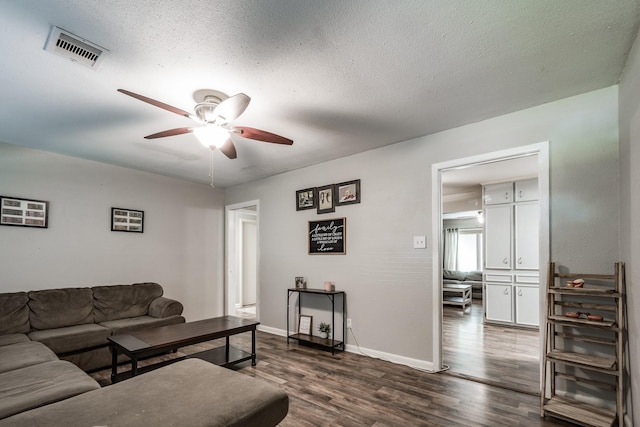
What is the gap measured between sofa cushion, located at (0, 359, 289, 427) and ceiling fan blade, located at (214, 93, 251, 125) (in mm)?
1651

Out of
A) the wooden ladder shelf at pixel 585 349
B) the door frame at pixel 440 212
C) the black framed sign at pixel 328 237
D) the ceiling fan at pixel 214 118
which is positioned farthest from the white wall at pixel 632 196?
the black framed sign at pixel 328 237

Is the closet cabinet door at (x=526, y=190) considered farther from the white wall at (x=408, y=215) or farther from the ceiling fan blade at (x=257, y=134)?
the ceiling fan blade at (x=257, y=134)

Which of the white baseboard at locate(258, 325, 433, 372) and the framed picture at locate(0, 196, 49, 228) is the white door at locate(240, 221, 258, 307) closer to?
the framed picture at locate(0, 196, 49, 228)

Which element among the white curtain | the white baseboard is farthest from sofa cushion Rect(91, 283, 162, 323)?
the white curtain

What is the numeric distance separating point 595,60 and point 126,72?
3126mm

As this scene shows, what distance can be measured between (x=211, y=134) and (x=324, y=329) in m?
2.92

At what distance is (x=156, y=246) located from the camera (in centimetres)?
A: 480

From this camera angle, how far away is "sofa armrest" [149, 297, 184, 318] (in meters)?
3.85

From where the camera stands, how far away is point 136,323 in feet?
11.6

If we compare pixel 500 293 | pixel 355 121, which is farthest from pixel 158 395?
pixel 500 293

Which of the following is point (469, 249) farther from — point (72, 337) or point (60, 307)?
point (60, 307)

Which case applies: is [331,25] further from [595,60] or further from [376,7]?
[595,60]

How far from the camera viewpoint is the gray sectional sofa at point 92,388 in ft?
4.39

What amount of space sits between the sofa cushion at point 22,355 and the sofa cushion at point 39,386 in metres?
0.12
